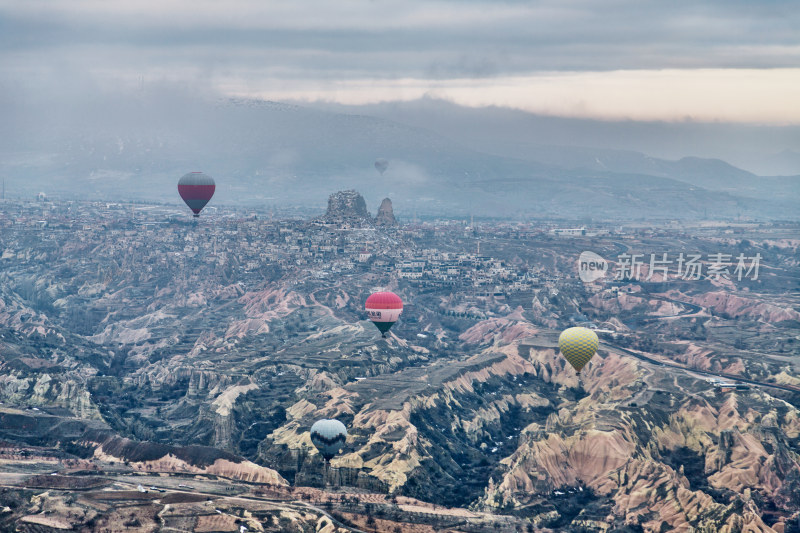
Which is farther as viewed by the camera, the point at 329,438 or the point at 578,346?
the point at 578,346

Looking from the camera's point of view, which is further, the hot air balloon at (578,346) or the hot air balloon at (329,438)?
the hot air balloon at (578,346)

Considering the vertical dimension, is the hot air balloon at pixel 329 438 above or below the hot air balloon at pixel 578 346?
below

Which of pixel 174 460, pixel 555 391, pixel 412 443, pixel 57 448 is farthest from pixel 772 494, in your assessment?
pixel 57 448

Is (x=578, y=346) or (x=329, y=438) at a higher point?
(x=578, y=346)

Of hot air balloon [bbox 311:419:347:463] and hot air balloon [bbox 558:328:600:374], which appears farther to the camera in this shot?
hot air balloon [bbox 558:328:600:374]

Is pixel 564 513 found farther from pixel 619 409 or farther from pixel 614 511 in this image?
pixel 619 409
